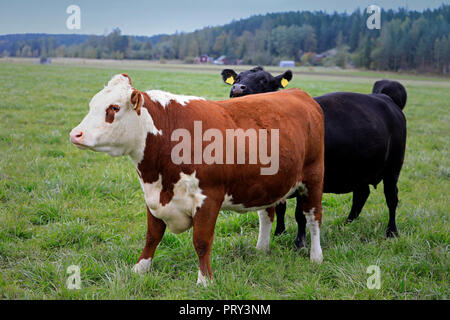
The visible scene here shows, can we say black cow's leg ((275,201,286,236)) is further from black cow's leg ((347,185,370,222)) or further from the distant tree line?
the distant tree line

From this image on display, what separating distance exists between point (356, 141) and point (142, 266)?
273 centimetres

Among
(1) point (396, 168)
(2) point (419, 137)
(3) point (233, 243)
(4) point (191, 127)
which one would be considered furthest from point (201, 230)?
(2) point (419, 137)

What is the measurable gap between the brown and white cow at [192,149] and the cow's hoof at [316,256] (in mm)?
874

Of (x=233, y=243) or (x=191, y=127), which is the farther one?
(x=233, y=243)

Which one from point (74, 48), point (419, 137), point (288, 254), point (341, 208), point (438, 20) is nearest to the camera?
point (288, 254)

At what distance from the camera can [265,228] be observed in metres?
4.35

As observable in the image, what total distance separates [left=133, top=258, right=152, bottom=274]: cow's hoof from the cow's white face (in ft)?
3.97

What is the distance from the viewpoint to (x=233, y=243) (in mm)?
4426

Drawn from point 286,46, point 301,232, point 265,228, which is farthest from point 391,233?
point 286,46

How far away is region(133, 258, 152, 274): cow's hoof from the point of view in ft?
12.1

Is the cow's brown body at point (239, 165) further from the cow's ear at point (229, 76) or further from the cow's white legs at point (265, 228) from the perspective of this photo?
the cow's ear at point (229, 76)

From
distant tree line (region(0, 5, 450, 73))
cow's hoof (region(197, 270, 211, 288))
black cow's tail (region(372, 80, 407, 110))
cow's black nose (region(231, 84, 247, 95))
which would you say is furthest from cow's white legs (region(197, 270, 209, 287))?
distant tree line (region(0, 5, 450, 73))
